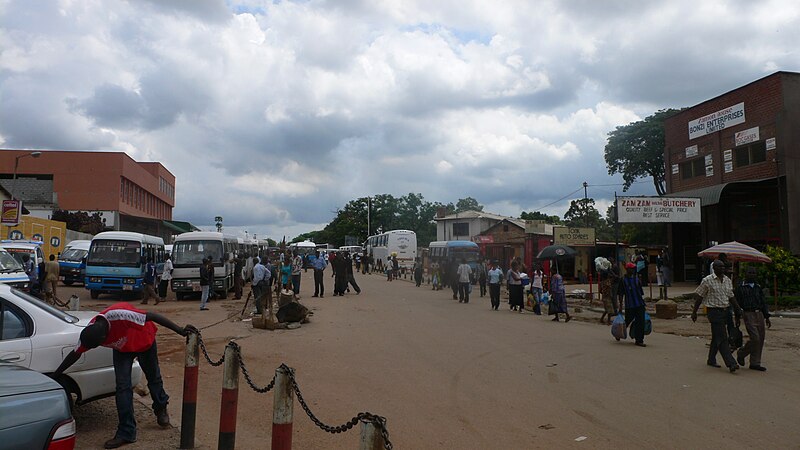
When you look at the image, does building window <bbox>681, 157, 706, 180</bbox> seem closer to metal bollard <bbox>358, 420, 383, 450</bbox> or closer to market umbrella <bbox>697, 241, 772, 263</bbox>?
market umbrella <bbox>697, 241, 772, 263</bbox>

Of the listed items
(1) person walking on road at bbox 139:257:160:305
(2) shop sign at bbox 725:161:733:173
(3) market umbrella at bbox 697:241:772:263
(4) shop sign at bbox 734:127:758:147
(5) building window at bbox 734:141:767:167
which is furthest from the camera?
(2) shop sign at bbox 725:161:733:173

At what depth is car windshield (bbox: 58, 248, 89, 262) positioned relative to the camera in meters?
28.3

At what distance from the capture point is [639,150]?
161 ft

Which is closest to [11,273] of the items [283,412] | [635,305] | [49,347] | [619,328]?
[49,347]

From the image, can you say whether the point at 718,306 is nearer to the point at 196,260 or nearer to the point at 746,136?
the point at 196,260

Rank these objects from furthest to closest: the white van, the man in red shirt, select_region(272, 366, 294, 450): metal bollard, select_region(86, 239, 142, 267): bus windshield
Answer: select_region(86, 239, 142, 267): bus windshield, the white van, the man in red shirt, select_region(272, 366, 294, 450): metal bollard

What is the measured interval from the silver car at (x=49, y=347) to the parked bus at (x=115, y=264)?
55.5 ft

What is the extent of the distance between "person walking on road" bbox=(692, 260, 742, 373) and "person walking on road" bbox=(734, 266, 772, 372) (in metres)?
0.20

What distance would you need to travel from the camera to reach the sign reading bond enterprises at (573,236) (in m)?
31.4

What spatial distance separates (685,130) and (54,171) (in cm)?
5447

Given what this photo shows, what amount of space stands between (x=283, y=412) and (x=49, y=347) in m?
2.89

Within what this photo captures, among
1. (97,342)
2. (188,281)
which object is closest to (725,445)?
(97,342)

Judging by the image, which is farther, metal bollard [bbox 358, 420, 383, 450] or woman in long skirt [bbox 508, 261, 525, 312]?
woman in long skirt [bbox 508, 261, 525, 312]

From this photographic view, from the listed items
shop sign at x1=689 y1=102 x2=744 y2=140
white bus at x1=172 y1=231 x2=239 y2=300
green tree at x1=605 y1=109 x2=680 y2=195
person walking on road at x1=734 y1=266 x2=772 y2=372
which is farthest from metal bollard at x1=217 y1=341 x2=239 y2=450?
green tree at x1=605 y1=109 x2=680 y2=195
